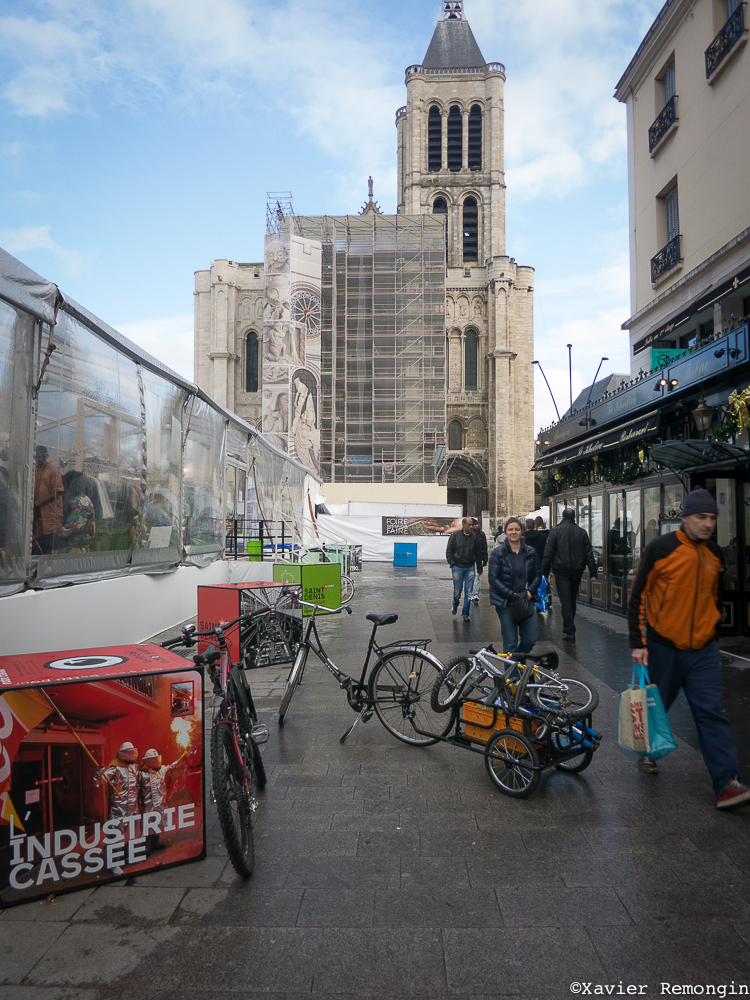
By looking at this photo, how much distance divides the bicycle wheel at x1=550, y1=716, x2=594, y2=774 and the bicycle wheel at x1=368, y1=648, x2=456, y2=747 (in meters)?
0.79

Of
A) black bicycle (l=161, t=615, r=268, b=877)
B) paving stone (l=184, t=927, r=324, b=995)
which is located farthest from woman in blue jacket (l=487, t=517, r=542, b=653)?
paving stone (l=184, t=927, r=324, b=995)

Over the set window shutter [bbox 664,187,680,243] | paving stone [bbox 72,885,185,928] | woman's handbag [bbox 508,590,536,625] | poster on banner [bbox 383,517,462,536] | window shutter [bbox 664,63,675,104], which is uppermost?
window shutter [bbox 664,63,675,104]

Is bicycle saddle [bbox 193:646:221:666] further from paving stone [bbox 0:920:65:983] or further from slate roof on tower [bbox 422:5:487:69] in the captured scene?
slate roof on tower [bbox 422:5:487:69]

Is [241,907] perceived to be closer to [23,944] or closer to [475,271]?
[23,944]

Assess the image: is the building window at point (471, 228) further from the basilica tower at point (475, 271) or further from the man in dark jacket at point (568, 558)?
Answer: the man in dark jacket at point (568, 558)

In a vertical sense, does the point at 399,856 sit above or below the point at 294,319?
below

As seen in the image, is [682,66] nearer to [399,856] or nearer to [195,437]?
[195,437]

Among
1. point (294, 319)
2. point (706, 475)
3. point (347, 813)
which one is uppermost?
point (294, 319)

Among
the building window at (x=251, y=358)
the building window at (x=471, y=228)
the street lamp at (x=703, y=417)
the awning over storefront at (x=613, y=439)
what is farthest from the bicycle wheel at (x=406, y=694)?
the building window at (x=471, y=228)

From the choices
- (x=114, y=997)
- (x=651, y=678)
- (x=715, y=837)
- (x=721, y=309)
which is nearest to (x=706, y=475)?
(x=721, y=309)

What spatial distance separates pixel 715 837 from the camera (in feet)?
10.8

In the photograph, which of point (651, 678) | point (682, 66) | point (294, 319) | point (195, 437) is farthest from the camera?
point (294, 319)

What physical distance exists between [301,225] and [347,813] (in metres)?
41.6

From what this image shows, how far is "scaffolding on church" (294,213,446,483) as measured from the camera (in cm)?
3944
